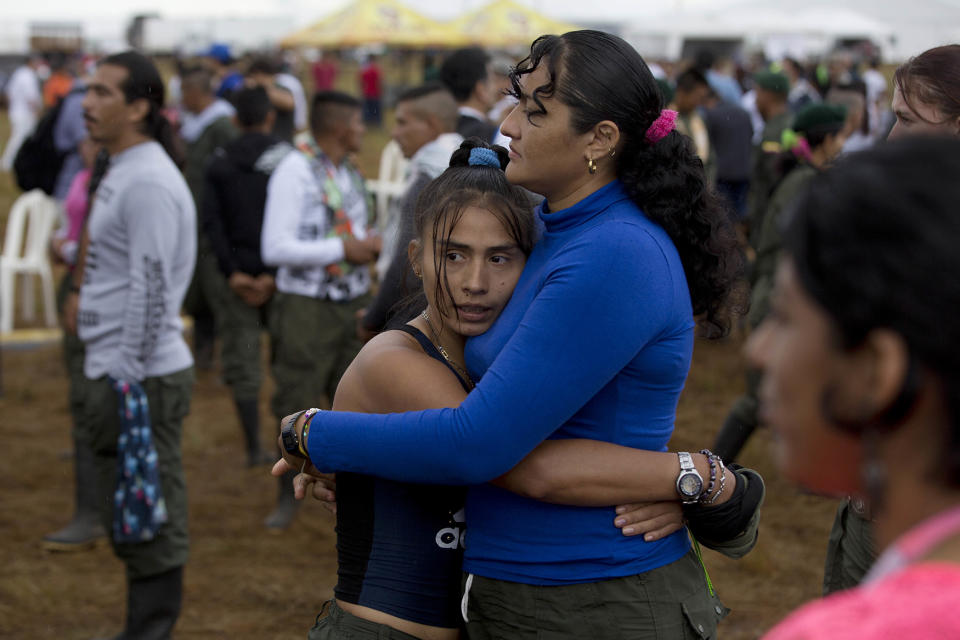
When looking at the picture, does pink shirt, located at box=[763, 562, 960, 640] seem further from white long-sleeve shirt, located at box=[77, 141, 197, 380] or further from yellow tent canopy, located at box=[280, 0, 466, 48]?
yellow tent canopy, located at box=[280, 0, 466, 48]

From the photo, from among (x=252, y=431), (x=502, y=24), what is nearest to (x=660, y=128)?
(x=252, y=431)

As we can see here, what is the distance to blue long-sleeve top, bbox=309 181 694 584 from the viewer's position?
1.83 m

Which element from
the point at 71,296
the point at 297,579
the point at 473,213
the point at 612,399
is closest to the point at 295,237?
the point at 71,296

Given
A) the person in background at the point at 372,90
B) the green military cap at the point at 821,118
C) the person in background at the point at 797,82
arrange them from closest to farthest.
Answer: the green military cap at the point at 821,118, the person in background at the point at 797,82, the person in background at the point at 372,90

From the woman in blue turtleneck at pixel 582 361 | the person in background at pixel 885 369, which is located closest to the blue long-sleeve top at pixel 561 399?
the woman in blue turtleneck at pixel 582 361

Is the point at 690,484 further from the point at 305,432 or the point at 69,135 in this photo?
the point at 69,135

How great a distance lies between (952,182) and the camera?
0.91m

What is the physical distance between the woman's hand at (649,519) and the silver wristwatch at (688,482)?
4 centimetres

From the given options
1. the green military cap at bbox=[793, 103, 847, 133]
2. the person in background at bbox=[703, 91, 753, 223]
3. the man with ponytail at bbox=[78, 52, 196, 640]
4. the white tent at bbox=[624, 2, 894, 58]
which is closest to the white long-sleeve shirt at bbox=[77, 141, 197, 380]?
the man with ponytail at bbox=[78, 52, 196, 640]

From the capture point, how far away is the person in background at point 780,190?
18.0 feet

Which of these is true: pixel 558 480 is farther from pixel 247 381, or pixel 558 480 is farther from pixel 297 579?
pixel 247 381

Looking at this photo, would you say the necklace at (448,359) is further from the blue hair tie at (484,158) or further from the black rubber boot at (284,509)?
the black rubber boot at (284,509)

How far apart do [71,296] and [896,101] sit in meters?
3.26

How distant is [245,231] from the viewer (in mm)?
6051
